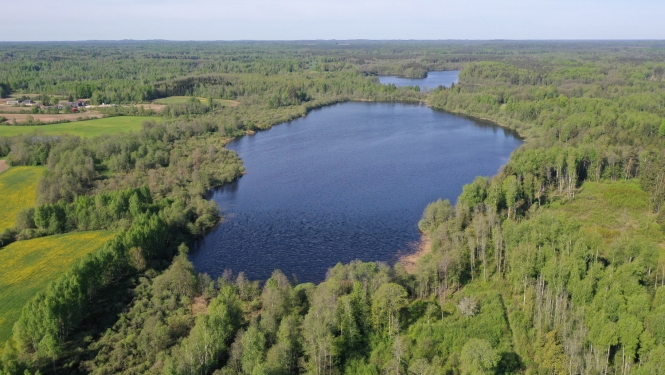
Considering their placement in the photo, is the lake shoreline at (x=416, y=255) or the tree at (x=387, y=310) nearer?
the tree at (x=387, y=310)

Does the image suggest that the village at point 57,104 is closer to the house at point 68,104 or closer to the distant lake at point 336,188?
the house at point 68,104

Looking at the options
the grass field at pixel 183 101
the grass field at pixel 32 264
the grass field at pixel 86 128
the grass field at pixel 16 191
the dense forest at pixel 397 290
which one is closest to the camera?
the dense forest at pixel 397 290

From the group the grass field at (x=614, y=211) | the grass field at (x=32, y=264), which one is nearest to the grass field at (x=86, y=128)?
the grass field at (x=32, y=264)

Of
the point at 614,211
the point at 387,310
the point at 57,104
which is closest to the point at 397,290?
the point at 387,310

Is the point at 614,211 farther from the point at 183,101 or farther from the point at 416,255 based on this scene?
the point at 183,101

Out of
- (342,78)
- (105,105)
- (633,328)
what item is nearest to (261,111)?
(105,105)
